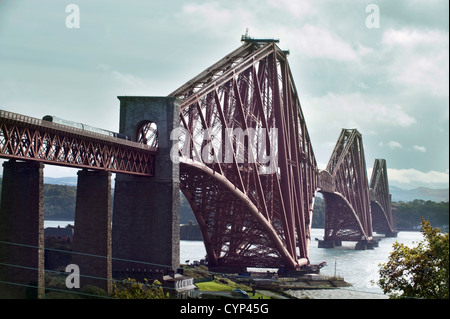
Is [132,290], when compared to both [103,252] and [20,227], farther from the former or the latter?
[20,227]

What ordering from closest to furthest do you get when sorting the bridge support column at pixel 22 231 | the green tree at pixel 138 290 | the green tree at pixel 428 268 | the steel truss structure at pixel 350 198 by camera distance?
the green tree at pixel 428 268 → the bridge support column at pixel 22 231 → the green tree at pixel 138 290 → the steel truss structure at pixel 350 198

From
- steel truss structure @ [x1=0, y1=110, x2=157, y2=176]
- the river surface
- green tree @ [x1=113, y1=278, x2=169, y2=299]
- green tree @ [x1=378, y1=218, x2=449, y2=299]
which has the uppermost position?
steel truss structure @ [x1=0, y1=110, x2=157, y2=176]

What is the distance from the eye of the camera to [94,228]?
143ft

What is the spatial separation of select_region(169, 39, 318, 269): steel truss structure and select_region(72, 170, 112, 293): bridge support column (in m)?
13.3

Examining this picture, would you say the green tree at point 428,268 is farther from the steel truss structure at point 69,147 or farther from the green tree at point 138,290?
the steel truss structure at point 69,147

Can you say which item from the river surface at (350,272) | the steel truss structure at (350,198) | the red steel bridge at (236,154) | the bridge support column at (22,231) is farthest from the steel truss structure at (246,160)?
the steel truss structure at (350,198)

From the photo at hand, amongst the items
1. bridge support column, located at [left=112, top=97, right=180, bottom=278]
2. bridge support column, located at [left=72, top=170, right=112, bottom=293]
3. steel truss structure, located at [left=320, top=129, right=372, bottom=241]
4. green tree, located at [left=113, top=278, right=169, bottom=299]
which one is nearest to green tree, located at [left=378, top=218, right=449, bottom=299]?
green tree, located at [left=113, top=278, right=169, bottom=299]

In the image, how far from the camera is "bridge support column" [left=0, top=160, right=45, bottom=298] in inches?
1441

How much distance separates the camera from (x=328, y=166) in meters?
140

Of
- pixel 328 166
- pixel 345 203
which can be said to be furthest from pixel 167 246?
pixel 345 203

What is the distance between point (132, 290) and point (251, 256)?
38.5 meters

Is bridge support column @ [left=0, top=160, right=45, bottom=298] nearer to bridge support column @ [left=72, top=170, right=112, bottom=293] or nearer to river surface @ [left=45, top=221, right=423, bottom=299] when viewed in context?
bridge support column @ [left=72, top=170, right=112, bottom=293]

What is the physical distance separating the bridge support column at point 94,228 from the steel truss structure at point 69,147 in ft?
4.83

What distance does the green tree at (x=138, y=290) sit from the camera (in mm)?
40394
